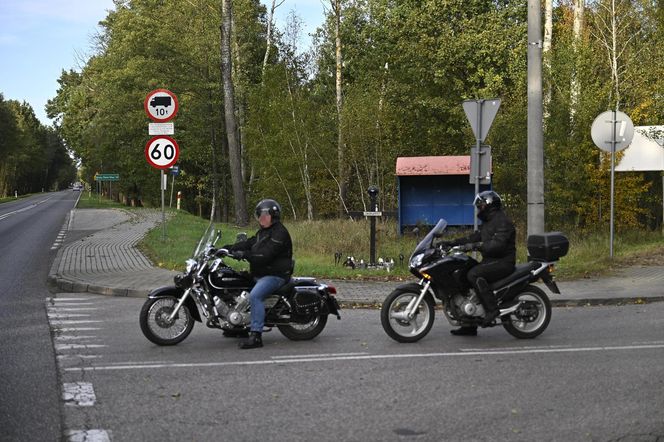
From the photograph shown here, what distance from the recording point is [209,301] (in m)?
8.43

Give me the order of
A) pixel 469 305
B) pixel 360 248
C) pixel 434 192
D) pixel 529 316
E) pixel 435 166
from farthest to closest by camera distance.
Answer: pixel 434 192
pixel 435 166
pixel 360 248
pixel 529 316
pixel 469 305

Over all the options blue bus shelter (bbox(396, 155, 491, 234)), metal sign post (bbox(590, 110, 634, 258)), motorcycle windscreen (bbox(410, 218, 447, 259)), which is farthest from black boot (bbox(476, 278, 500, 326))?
blue bus shelter (bbox(396, 155, 491, 234))

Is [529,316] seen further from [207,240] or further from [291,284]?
[207,240]

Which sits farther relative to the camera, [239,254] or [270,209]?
[270,209]

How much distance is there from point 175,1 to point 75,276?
35.0 metres

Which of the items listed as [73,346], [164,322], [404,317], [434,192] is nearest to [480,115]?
[404,317]

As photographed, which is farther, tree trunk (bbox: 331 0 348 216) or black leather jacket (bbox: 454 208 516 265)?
tree trunk (bbox: 331 0 348 216)

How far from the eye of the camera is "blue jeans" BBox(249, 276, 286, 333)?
836 centimetres

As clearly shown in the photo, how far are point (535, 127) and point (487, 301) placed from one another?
214 inches

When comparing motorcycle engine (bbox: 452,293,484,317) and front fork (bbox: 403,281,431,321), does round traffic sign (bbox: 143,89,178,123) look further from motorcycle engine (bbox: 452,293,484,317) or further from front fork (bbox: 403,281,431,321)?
motorcycle engine (bbox: 452,293,484,317)

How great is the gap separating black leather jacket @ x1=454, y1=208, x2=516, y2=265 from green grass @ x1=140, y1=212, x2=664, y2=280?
5.37m

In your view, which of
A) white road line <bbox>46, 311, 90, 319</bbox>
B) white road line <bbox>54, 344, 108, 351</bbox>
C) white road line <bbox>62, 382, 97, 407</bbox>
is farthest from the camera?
white road line <bbox>46, 311, 90, 319</bbox>

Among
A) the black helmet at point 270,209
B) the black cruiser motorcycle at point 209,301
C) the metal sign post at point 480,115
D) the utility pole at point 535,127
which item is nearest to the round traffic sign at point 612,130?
the utility pole at point 535,127

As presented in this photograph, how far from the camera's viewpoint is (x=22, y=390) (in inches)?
253
